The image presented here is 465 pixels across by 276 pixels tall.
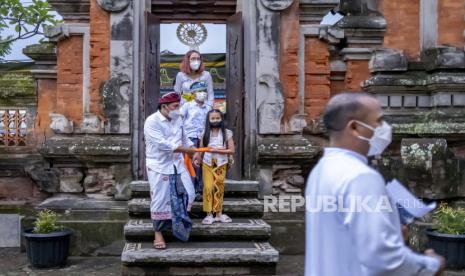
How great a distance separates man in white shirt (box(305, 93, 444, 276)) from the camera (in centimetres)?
229

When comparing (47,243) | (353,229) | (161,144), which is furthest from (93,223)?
(353,229)

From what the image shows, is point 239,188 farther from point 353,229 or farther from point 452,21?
point 353,229

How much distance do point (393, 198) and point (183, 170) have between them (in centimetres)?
412

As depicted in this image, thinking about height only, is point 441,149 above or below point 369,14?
below

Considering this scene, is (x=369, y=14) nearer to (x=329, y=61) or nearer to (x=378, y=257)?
(x=329, y=61)

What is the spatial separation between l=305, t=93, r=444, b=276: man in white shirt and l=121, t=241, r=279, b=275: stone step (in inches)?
145

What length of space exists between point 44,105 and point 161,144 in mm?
2724

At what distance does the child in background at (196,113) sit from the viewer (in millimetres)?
7469

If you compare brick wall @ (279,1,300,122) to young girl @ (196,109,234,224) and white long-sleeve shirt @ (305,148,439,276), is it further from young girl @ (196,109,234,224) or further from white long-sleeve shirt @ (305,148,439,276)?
white long-sleeve shirt @ (305,148,439,276)

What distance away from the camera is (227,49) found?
852cm

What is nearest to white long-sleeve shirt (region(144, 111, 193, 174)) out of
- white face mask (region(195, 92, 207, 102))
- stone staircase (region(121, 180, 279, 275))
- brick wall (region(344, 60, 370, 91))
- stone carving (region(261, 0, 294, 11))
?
stone staircase (region(121, 180, 279, 275))

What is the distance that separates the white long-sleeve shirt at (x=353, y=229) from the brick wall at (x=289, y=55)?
541 cm

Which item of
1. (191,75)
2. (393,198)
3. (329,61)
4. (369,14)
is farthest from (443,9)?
(393,198)

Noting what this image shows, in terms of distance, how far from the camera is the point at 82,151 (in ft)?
25.0
